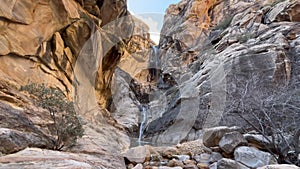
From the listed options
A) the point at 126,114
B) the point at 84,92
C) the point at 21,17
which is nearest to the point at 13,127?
the point at 21,17

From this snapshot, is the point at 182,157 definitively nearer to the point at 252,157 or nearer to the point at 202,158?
the point at 202,158

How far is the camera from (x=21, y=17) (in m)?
6.73

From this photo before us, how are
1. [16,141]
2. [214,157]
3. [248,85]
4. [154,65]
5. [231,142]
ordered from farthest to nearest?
[154,65] → [248,85] → [214,157] → [231,142] → [16,141]

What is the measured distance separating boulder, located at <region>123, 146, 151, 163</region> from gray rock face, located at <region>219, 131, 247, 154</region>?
1300 mm

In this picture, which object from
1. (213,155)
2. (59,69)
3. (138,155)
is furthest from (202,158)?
(59,69)

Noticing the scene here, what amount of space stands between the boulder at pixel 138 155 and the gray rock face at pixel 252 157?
5.00ft

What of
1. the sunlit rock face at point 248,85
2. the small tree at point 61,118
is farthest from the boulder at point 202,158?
the small tree at point 61,118

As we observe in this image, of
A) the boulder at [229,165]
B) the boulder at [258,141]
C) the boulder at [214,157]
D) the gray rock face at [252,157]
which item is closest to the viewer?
the boulder at [229,165]

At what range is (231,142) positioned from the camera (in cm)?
392

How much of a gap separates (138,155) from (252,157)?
186 centimetres

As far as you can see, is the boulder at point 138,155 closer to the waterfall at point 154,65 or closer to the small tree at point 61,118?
the small tree at point 61,118

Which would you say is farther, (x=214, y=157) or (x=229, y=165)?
(x=214, y=157)

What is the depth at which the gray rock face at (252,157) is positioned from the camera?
3309 millimetres

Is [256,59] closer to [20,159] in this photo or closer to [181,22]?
[20,159]
